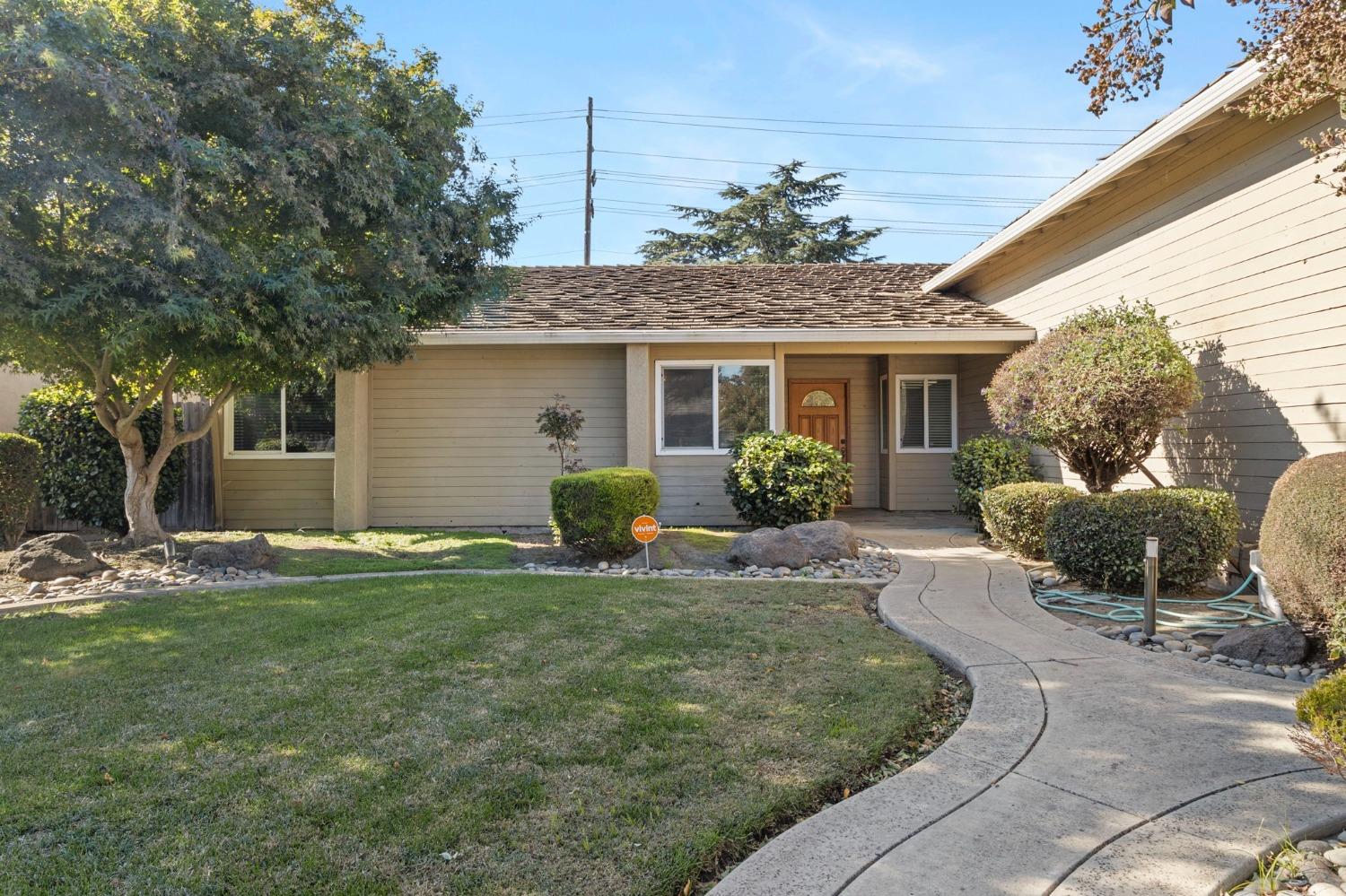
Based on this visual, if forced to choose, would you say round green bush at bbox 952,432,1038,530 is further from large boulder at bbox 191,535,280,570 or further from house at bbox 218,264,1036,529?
large boulder at bbox 191,535,280,570

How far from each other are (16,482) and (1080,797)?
1113 cm

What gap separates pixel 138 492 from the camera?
870 centimetres

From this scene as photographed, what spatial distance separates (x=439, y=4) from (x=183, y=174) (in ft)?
14.5

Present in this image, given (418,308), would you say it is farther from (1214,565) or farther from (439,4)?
(1214,565)

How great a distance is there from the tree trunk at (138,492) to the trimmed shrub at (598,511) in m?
4.82

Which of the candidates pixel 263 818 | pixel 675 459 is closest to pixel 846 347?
pixel 675 459

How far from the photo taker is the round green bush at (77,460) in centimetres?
979

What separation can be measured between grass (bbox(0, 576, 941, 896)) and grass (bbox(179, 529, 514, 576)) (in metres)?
2.11

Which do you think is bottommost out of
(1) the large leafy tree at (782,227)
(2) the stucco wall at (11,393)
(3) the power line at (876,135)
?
(2) the stucco wall at (11,393)

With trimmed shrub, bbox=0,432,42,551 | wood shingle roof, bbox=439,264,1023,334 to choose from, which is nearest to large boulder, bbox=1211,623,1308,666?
wood shingle roof, bbox=439,264,1023,334

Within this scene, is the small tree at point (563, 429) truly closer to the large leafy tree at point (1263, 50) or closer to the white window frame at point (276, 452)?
the white window frame at point (276, 452)

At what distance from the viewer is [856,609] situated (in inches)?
230

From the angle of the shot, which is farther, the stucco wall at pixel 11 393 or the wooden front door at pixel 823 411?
the wooden front door at pixel 823 411

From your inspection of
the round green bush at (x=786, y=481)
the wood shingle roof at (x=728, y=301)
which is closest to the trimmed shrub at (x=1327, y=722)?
the round green bush at (x=786, y=481)
